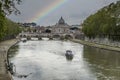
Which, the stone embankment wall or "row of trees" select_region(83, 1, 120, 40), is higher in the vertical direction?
"row of trees" select_region(83, 1, 120, 40)

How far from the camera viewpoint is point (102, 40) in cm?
12194

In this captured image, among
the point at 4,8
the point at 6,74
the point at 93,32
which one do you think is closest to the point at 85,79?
the point at 6,74

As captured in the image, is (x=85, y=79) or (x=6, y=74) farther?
(x=85, y=79)

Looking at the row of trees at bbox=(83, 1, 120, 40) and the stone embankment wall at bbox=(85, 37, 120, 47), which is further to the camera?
the stone embankment wall at bbox=(85, 37, 120, 47)

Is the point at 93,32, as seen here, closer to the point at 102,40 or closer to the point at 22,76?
the point at 102,40

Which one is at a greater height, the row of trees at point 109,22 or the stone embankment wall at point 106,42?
the row of trees at point 109,22

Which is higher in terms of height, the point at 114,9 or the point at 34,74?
the point at 114,9

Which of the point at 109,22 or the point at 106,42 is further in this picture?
the point at 106,42

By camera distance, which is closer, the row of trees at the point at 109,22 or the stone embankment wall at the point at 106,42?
the row of trees at the point at 109,22

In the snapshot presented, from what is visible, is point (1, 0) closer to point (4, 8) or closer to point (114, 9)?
point (4, 8)

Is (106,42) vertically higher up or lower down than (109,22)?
lower down

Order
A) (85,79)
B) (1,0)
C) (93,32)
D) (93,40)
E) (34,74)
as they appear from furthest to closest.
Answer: (93,40) → (93,32) → (34,74) → (85,79) → (1,0)

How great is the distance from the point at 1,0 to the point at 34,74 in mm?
22493

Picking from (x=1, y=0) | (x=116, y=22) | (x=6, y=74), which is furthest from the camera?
(x=116, y=22)
